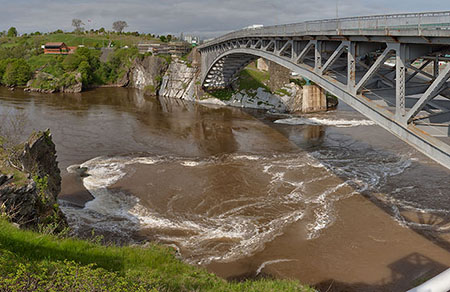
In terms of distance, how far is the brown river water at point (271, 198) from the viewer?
576 inches

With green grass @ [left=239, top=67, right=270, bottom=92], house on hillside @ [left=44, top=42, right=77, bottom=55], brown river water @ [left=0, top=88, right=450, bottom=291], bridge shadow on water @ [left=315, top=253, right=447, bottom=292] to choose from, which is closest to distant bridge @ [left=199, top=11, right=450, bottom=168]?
bridge shadow on water @ [left=315, top=253, right=447, bottom=292]

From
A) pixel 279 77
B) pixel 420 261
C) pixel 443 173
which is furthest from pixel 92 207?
pixel 279 77

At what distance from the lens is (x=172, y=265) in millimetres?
9977

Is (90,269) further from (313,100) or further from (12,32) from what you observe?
(12,32)

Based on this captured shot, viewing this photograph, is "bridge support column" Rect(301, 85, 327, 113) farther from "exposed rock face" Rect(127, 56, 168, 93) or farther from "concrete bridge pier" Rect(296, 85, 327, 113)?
"exposed rock face" Rect(127, 56, 168, 93)

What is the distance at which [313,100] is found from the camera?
154 feet

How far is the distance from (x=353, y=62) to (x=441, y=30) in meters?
4.92

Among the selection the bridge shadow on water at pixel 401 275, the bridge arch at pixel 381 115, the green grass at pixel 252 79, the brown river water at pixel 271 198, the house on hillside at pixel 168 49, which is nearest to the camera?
the bridge arch at pixel 381 115

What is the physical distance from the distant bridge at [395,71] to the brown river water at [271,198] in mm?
5488

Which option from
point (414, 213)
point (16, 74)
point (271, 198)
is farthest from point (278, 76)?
point (16, 74)

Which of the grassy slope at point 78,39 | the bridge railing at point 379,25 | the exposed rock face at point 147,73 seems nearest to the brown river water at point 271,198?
the bridge railing at point 379,25

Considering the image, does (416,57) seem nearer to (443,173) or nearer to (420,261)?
(420,261)

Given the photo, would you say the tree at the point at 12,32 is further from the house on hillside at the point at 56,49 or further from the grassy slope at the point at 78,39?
the house on hillside at the point at 56,49

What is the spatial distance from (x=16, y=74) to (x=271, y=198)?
205 feet
